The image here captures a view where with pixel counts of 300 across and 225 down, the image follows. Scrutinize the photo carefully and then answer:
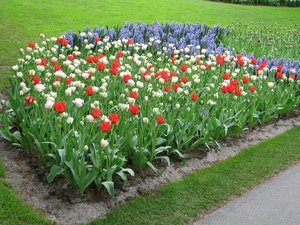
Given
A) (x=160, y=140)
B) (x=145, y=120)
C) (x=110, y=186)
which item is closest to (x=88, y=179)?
(x=110, y=186)

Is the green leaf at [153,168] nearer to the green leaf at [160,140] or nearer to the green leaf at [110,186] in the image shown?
the green leaf at [160,140]

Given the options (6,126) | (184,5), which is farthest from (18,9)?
(6,126)

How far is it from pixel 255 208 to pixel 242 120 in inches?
58.5

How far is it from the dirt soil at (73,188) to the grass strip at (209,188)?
9 centimetres

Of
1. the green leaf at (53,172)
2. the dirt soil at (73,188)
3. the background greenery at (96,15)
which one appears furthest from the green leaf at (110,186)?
the background greenery at (96,15)

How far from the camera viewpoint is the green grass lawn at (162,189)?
3.68 metres

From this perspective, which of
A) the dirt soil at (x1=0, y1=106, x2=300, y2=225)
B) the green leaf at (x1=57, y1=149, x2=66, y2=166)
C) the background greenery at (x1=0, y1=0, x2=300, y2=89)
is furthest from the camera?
the background greenery at (x1=0, y1=0, x2=300, y2=89)

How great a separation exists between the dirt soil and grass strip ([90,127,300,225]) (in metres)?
0.09

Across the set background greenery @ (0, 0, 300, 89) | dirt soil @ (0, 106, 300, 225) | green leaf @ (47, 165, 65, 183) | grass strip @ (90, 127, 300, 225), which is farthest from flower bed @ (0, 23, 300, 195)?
background greenery @ (0, 0, 300, 89)

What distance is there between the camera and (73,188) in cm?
383

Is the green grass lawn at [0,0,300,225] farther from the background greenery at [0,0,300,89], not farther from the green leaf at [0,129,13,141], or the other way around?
the green leaf at [0,129,13,141]

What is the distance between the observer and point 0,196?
3.69 m

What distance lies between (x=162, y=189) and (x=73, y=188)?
32.7 inches

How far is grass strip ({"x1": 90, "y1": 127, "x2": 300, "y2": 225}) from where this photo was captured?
369cm
